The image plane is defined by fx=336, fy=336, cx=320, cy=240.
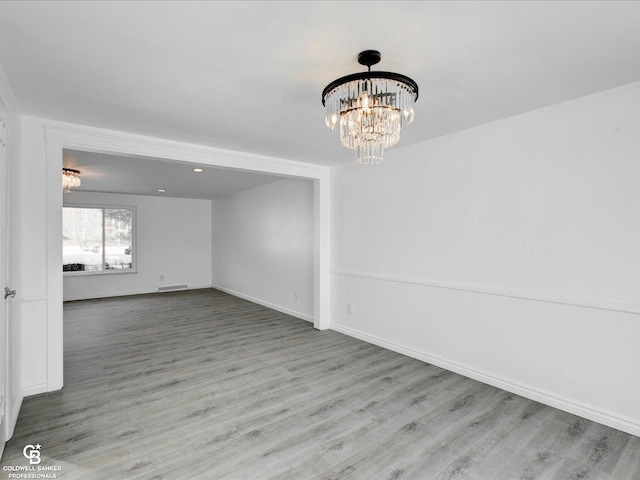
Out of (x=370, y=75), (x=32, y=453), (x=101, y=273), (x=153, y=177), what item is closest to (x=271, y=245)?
(x=153, y=177)

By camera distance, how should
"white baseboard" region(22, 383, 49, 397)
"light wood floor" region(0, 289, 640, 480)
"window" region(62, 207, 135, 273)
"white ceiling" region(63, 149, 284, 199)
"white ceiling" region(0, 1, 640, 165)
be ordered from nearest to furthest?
"white ceiling" region(0, 1, 640, 165) < "light wood floor" region(0, 289, 640, 480) < "white baseboard" region(22, 383, 49, 397) < "white ceiling" region(63, 149, 284, 199) < "window" region(62, 207, 135, 273)

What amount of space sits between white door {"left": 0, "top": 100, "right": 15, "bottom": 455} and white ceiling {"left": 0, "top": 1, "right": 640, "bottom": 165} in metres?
0.53

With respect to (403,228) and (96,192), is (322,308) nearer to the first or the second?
(403,228)

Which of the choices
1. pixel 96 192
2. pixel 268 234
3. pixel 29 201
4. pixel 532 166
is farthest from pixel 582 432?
pixel 96 192

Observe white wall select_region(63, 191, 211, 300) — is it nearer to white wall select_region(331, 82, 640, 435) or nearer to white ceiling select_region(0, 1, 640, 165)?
white ceiling select_region(0, 1, 640, 165)

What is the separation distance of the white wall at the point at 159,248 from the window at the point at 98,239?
0.16 metres

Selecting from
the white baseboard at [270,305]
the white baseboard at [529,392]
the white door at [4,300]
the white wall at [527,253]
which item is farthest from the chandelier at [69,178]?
the white baseboard at [529,392]

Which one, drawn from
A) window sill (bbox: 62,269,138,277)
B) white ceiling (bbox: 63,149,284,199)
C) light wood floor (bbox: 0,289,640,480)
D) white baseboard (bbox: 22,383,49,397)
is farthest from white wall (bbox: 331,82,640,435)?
window sill (bbox: 62,269,138,277)

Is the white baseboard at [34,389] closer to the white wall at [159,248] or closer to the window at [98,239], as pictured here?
the white wall at [159,248]

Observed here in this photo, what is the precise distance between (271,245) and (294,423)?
415 centimetres

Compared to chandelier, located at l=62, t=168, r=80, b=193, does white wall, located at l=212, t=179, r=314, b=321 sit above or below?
below

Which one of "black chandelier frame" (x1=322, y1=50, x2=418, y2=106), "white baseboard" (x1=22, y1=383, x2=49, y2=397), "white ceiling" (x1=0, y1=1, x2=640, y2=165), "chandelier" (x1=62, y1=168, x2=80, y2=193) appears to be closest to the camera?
"white ceiling" (x1=0, y1=1, x2=640, y2=165)

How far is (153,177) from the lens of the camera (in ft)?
18.1

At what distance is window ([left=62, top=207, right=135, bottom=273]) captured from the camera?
720cm
